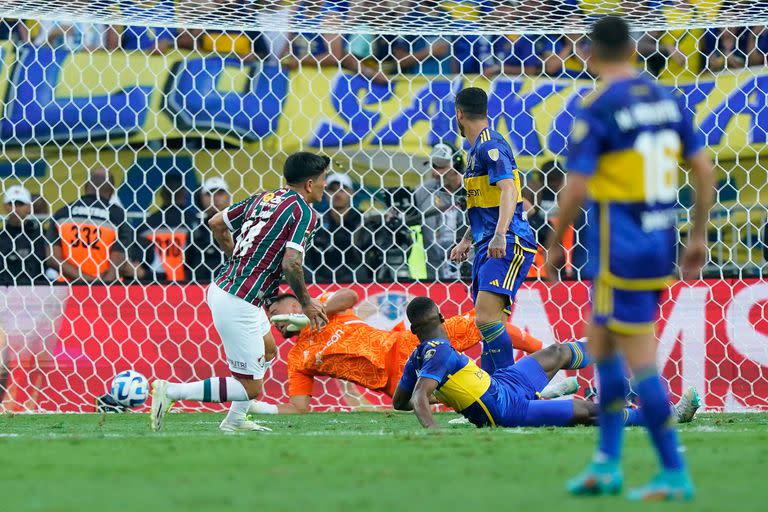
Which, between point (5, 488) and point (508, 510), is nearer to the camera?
point (508, 510)

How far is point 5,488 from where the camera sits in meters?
3.98

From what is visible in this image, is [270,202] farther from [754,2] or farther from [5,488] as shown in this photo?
[754,2]

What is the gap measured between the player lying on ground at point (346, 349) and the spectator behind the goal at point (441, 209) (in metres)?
0.77

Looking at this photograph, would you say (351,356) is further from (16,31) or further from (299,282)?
(16,31)

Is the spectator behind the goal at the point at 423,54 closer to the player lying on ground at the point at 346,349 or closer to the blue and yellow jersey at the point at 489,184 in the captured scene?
the player lying on ground at the point at 346,349

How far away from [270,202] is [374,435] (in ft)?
4.85

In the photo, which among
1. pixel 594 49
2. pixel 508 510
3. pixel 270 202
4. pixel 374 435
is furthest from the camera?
pixel 270 202

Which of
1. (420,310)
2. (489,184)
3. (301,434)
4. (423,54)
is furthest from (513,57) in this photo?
(301,434)

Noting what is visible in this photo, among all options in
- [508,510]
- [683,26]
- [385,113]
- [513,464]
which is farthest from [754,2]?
[508,510]

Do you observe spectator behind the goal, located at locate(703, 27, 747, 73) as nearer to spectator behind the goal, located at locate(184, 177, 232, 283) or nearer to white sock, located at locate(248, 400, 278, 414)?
spectator behind the goal, located at locate(184, 177, 232, 283)

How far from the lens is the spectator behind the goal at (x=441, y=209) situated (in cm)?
916

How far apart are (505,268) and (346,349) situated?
1.82 metres

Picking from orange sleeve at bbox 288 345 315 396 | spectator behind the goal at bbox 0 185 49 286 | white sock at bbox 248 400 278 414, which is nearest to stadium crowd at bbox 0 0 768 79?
spectator behind the goal at bbox 0 185 49 286

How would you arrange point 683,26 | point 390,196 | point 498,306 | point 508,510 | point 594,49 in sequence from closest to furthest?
point 508,510, point 594,49, point 498,306, point 683,26, point 390,196
